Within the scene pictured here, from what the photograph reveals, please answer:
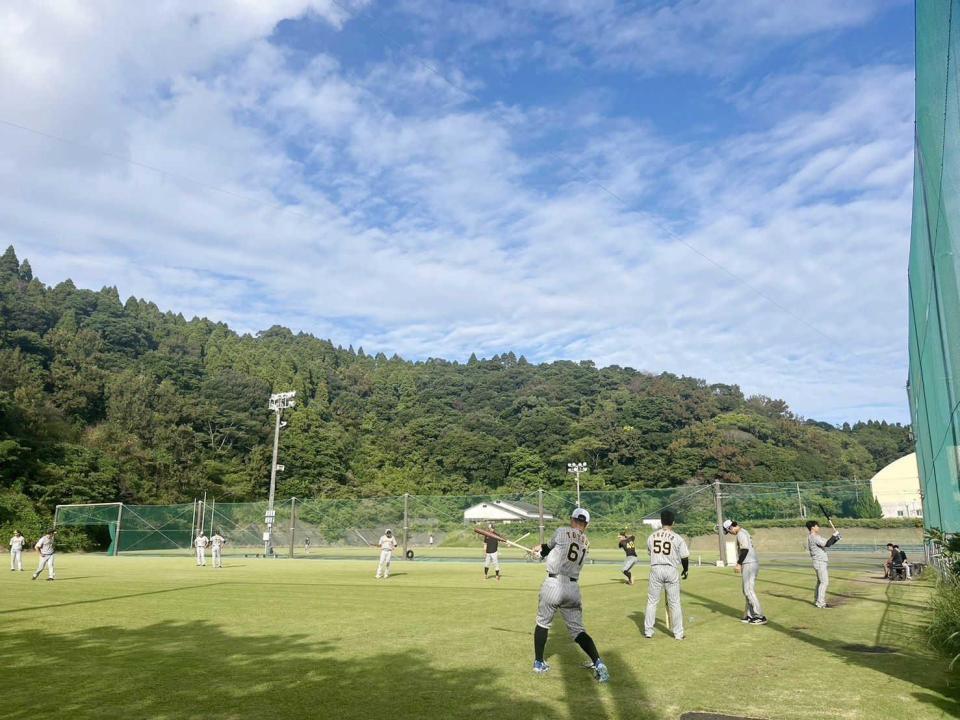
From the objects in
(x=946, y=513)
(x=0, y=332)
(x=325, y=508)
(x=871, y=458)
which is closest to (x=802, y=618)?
(x=946, y=513)

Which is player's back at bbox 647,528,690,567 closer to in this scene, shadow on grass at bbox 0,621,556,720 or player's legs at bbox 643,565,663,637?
player's legs at bbox 643,565,663,637

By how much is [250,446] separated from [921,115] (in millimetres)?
92603

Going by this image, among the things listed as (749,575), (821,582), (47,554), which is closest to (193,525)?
(47,554)

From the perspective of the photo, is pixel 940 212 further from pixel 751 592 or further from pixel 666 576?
pixel 751 592

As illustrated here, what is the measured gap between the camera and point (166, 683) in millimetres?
6953

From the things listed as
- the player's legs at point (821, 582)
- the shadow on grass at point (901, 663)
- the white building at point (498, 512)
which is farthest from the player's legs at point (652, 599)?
the white building at point (498, 512)

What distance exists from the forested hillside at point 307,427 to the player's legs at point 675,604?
2124 inches

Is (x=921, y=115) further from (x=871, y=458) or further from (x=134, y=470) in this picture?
(x=871, y=458)

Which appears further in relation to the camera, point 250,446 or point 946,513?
point 250,446

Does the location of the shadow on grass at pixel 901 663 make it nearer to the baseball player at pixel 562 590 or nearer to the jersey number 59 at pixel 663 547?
the jersey number 59 at pixel 663 547

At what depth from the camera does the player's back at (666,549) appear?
32.8ft

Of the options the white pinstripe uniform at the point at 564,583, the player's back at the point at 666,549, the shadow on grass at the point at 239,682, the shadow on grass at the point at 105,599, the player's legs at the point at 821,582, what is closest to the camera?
the shadow on grass at the point at 239,682

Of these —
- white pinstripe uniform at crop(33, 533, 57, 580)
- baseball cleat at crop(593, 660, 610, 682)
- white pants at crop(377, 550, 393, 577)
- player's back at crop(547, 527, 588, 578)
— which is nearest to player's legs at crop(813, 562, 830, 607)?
player's back at crop(547, 527, 588, 578)

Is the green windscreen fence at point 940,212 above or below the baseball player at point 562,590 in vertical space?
above
